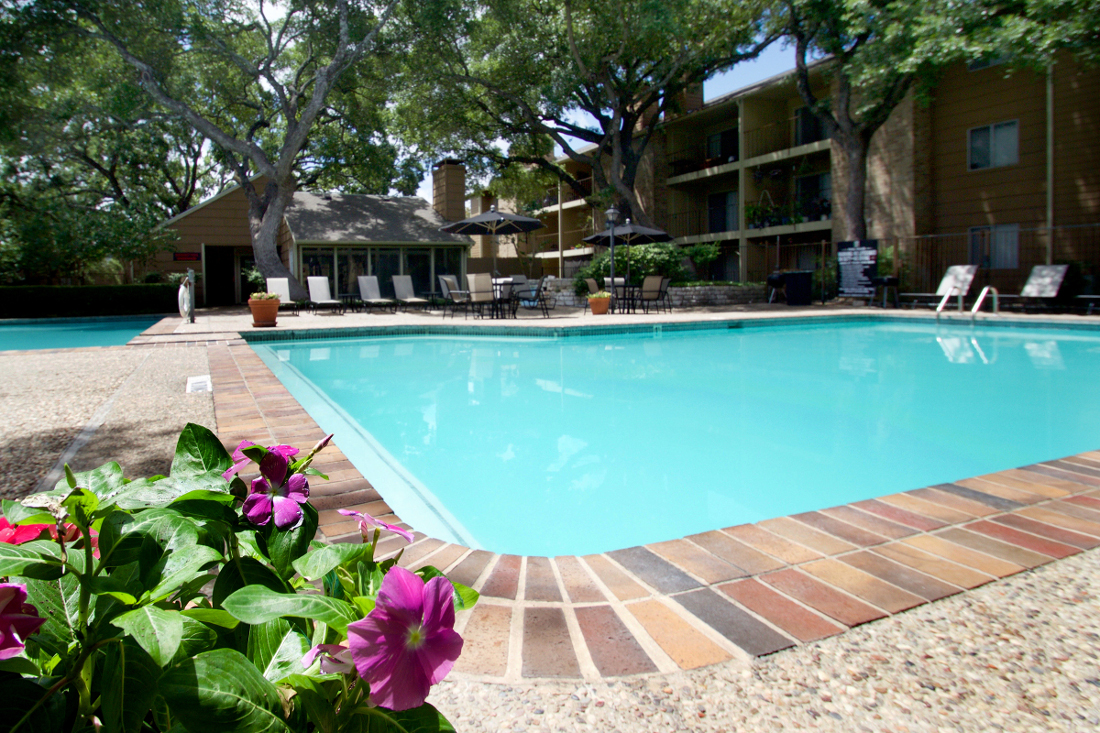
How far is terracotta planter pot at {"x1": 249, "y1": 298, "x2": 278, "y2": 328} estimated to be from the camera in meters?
10.4

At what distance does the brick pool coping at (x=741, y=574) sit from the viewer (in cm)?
150

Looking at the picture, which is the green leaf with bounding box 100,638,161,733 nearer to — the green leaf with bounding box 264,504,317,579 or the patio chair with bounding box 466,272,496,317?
the green leaf with bounding box 264,504,317,579

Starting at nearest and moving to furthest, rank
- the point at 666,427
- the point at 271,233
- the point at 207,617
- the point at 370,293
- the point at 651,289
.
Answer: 1. the point at 207,617
2. the point at 666,427
3. the point at 651,289
4. the point at 370,293
5. the point at 271,233

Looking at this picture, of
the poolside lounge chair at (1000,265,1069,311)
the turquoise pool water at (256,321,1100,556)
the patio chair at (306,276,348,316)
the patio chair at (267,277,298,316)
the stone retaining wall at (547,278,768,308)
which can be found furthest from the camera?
the stone retaining wall at (547,278,768,308)

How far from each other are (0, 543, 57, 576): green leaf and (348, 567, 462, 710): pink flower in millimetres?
297

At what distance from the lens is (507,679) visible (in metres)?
1.37

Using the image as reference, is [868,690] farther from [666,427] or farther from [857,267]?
[857,267]

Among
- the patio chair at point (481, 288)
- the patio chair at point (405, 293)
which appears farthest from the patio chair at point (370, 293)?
the patio chair at point (481, 288)

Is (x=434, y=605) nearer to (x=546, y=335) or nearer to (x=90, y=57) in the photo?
(x=546, y=335)

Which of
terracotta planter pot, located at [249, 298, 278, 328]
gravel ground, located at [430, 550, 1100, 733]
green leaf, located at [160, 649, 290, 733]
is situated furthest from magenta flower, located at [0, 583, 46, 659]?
terracotta planter pot, located at [249, 298, 278, 328]

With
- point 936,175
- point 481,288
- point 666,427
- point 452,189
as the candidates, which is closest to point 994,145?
point 936,175

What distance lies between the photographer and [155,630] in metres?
0.54

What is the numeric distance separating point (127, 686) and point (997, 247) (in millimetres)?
17329

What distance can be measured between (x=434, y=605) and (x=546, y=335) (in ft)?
32.2
